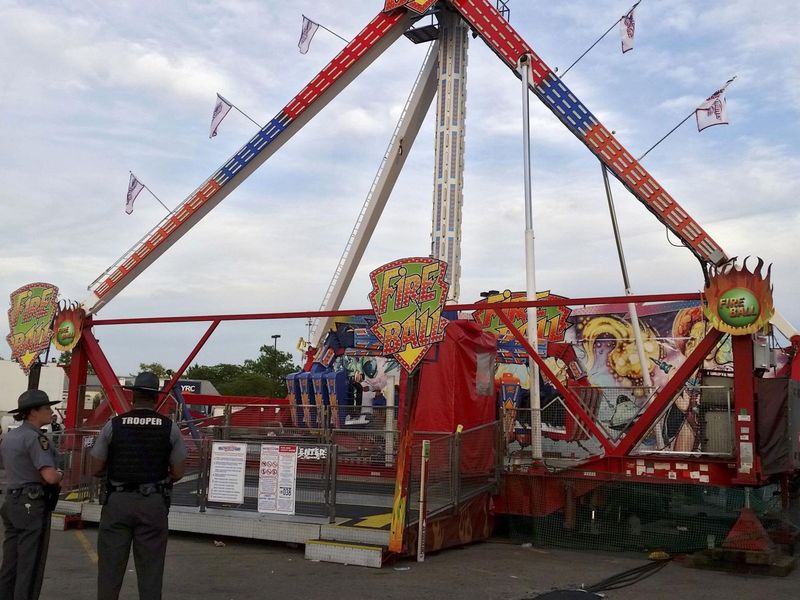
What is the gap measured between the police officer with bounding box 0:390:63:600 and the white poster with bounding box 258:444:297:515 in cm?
446

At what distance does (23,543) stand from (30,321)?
10.5 metres

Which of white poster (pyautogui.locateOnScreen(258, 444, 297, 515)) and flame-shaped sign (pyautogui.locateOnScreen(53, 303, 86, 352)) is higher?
flame-shaped sign (pyautogui.locateOnScreen(53, 303, 86, 352))

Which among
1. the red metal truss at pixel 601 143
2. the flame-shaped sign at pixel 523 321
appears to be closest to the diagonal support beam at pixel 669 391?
the red metal truss at pixel 601 143

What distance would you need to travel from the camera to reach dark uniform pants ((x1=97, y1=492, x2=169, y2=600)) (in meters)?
5.98

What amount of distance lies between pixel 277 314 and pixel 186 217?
1027cm

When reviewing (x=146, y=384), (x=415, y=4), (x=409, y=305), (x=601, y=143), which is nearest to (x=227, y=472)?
(x=409, y=305)

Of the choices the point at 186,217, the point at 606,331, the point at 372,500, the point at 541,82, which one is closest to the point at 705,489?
the point at 372,500

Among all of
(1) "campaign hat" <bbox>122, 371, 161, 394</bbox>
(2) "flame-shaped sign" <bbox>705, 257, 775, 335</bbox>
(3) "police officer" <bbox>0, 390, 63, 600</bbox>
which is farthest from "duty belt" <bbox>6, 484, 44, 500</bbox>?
(2) "flame-shaped sign" <bbox>705, 257, 775, 335</bbox>

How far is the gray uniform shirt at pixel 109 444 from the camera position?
6027 mm

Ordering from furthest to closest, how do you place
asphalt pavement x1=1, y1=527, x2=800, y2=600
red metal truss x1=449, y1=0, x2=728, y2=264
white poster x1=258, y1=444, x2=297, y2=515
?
red metal truss x1=449, y1=0, x2=728, y2=264 < white poster x1=258, y1=444, x2=297, y2=515 < asphalt pavement x1=1, y1=527, x2=800, y2=600

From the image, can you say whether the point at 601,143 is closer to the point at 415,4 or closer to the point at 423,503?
the point at 415,4

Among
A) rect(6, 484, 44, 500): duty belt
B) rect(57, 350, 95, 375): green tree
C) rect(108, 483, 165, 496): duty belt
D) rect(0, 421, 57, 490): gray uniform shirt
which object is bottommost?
rect(6, 484, 44, 500): duty belt

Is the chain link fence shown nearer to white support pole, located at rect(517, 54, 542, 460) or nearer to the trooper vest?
white support pole, located at rect(517, 54, 542, 460)

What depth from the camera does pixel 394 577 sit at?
29.9 feet
